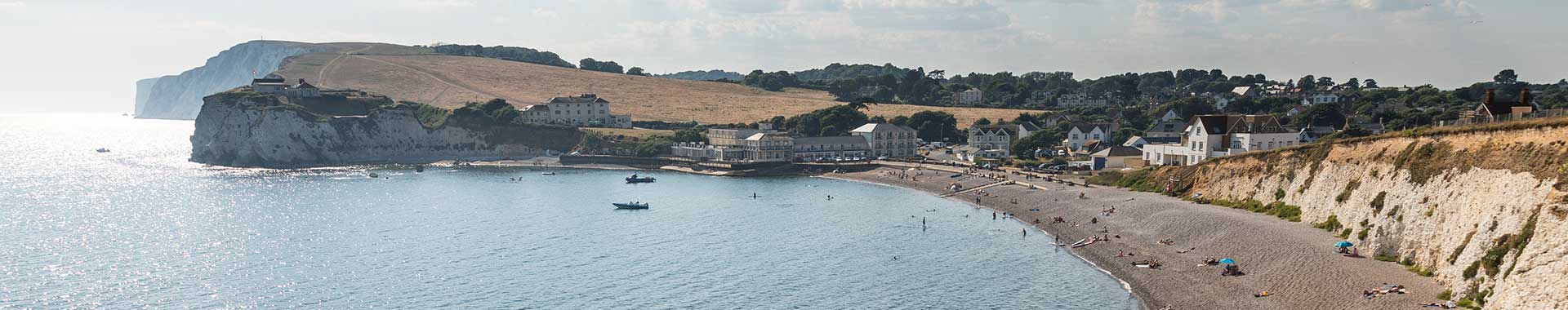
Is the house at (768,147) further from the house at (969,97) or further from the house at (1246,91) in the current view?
the house at (1246,91)

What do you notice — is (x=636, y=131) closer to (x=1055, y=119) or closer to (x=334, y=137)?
(x=334, y=137)

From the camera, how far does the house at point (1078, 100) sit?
512ft

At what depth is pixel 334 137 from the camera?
393 ft

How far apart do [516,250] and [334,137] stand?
79409 mm

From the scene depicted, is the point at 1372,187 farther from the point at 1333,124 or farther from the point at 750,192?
the point at 1333,124

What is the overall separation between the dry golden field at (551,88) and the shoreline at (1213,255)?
3098 inches

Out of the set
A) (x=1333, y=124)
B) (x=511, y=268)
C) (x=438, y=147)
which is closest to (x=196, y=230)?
(x=511, y=268)

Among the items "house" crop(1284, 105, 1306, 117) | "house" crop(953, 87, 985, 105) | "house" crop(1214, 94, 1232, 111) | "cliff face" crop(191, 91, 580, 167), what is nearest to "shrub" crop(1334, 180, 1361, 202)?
"house" crop(1284, 105, 1306, 117)

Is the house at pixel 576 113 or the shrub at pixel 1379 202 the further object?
the house at pixel 576 113

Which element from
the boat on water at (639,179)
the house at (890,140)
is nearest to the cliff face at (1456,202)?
the boat on water at (639,179)

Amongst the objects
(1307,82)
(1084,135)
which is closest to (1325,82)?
(1307,82)

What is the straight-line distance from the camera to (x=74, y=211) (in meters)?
65.4

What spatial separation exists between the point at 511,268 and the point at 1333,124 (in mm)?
Answer: 79251

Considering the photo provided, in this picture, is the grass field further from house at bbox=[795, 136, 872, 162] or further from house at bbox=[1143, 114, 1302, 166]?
house at bbox=[1143, 114, 1302, 166]
